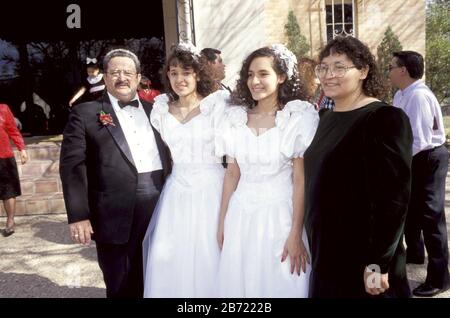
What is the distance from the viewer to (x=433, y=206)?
11.7 ft

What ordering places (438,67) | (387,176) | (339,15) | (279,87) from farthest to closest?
(438,67)
(339,15)
(279,87)
(387,176)

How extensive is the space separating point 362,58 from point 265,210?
97cm

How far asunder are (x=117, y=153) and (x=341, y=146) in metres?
1.48

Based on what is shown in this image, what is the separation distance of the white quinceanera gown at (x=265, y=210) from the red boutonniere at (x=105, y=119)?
0.84 m

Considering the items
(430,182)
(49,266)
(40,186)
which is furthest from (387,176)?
(40,186)

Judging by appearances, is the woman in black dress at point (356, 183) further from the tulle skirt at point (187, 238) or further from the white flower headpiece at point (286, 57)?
the tulle skirt at point (187, 238)

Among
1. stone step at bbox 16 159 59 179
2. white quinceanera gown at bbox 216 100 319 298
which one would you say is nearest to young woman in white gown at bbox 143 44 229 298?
white quinceanera gown at bbox 216 100 319 298

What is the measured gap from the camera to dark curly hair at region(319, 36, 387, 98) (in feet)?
7.05

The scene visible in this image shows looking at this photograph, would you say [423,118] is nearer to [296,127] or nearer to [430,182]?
[430,182]

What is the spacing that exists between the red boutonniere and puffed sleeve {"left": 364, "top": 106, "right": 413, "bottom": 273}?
166 centimetres

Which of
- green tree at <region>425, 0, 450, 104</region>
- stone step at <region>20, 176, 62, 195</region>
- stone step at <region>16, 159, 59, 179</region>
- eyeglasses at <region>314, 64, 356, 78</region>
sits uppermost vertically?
green tree at <region>425, 0, 450, 104</region>

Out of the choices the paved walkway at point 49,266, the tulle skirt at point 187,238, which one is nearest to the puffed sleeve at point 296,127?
the tulle skirt at point 187,238

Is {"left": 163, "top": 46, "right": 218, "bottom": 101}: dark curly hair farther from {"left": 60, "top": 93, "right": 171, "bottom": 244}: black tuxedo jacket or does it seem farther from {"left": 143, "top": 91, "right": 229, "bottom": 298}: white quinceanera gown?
{"left": 60, "top": 93, "right": 171, "bottom": 244}: black tuxedo jacket

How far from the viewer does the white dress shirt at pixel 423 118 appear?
3570 mm
